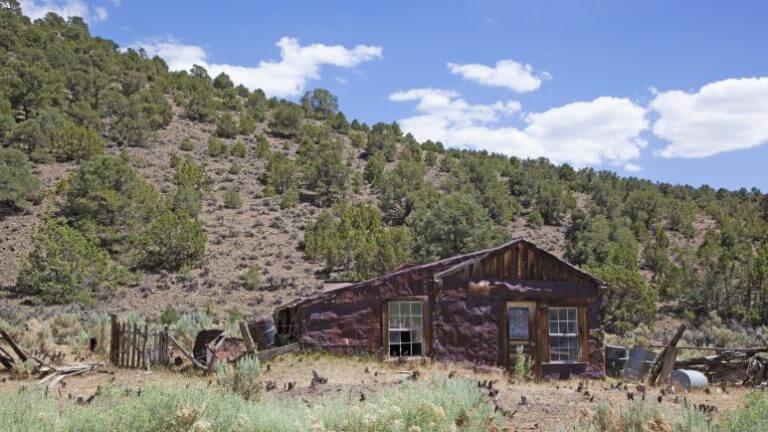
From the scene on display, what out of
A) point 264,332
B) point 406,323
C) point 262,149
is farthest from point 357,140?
point 406,323

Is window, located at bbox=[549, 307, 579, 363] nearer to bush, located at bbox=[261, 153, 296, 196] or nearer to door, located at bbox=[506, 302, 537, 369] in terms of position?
door, located at bbox=[506, 302, 537, 369]

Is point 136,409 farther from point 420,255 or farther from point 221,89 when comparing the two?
point 221,89

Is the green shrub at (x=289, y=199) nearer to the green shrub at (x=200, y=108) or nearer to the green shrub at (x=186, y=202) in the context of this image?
the green shrub at (x=186, y=202)

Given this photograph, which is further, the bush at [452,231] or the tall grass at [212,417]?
the bush at [452,231]

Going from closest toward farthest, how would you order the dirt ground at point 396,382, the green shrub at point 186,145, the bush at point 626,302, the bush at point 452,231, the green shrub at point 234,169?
the dirt ground at point 396,382 → the bush at point 626,302 → the bush at point 452,231 → the green shrub at point 234,169 → the green shrub at point 186,145

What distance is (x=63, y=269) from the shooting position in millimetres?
28906

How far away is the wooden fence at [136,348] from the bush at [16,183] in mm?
24867

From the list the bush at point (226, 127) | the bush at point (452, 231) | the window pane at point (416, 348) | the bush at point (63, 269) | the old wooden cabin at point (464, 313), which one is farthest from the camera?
the bush at point (226, 127)

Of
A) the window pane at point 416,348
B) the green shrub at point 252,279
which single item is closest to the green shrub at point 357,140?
the green shrub at point 252,279

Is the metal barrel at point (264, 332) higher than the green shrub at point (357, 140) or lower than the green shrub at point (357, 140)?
lower

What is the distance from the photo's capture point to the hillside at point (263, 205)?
32188 millimetres

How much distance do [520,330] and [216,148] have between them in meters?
36.4

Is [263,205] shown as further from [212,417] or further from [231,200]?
[212,417]

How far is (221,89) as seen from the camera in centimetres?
6612
